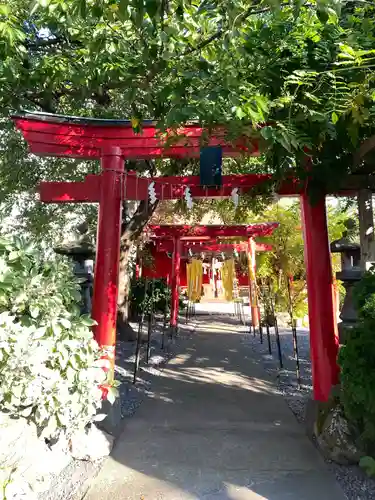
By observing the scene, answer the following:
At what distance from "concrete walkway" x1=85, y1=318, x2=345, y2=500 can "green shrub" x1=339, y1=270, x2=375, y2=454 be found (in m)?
0.59

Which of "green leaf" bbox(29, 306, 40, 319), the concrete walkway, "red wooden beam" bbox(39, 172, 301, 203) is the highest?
"red wooden beam" bbox(39, 172, 301, 203)

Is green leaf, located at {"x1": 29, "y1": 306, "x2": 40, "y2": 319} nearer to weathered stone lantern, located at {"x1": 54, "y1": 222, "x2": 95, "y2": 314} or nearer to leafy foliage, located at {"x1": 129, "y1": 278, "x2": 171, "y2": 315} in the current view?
weathered stone lantern, located at {"x1": 54, "y1": 222, "x2": 95, "y2": 314}

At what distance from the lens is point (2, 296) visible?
2627 mm

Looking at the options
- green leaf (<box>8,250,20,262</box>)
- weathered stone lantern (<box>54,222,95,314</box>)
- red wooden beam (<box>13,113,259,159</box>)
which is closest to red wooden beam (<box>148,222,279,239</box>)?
weathered stone lantern (<box>54,222,95,314</box>)

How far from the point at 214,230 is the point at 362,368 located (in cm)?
910

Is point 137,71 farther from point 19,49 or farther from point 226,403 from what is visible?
point 226,403

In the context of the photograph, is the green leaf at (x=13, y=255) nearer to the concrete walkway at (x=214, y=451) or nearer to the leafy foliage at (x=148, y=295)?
the concrete walkway at (x=214, y=451)

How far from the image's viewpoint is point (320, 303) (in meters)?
4.59

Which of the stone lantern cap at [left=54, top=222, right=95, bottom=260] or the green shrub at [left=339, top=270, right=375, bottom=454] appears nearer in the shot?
the green shrub at [left=339, top=270, right=375, bottom=454]

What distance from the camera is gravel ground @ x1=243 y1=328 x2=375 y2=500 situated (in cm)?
317

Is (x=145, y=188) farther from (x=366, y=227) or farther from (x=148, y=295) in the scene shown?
(x=148, y=295)

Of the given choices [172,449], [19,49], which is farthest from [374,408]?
[19,49]

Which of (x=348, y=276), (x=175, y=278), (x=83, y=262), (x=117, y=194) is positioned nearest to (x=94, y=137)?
(x=117, y=194)

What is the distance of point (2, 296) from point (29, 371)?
58 centimetres
